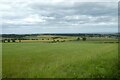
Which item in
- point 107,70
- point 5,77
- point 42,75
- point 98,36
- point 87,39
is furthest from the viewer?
point 98,36

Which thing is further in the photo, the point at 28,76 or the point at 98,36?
the point at 98,36

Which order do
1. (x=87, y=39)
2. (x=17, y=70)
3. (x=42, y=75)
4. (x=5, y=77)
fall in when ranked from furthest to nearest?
(x=87, y=39)
(x=17, y=70)
(x=42, y=75)
(x=5, y=77)

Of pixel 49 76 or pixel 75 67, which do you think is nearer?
pixel 49 76

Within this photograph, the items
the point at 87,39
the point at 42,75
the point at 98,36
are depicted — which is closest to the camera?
the point at 42,75

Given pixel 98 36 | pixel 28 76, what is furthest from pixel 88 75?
pixel 98 36

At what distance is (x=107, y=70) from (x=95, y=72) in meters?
1.84

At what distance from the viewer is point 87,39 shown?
69.8 m

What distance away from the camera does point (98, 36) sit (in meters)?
74.3

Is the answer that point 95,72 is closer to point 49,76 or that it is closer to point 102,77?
point 102,77

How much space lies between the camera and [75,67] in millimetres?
21328

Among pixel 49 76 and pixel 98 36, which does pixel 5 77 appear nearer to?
pixel 49 76

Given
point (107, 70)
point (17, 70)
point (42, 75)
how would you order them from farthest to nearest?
point (107, 70), point (17, 70), point (42, 75)

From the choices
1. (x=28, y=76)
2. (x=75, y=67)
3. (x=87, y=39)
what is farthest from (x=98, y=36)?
(x=28, y=76)

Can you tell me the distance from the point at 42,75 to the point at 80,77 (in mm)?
2398
